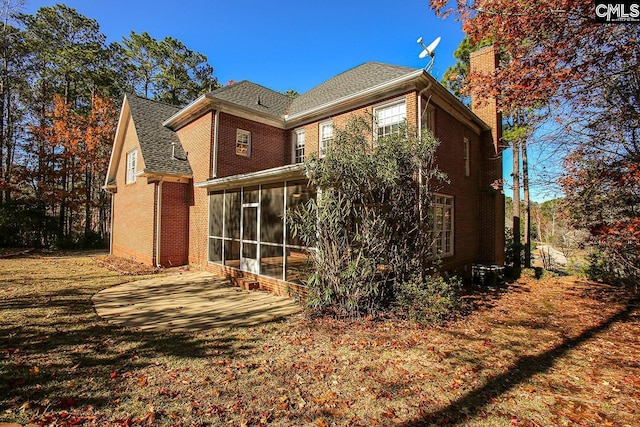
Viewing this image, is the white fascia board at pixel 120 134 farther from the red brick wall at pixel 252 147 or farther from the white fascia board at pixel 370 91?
the white fascia board at pixel 370 91

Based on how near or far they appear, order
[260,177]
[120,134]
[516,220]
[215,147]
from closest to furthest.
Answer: [260,177] → [215,147] → [516,220] → [120,134]

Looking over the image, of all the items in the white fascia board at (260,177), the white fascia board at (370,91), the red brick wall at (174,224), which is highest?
the white fascia board at (370,91)

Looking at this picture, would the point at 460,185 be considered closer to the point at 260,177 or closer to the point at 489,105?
the point at 489,105

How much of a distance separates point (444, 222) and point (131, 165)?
49.3ft

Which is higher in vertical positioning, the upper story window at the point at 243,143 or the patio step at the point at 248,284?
the upper story window at the point at 243,143

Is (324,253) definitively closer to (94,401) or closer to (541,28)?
(94,401)

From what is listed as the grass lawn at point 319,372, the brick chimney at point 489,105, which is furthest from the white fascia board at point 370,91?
the grass lawn at point 319,372

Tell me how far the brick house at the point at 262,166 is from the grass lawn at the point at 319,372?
3772 mm

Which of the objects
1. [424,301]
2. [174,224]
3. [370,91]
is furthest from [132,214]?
[424,301]

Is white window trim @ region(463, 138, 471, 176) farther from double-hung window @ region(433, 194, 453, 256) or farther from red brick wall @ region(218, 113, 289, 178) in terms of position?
red brick wall @ region(218, 113, 289, 178)

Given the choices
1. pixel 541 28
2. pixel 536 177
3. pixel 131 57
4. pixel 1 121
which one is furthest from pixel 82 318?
pixel 131 57

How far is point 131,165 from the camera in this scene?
1453cm

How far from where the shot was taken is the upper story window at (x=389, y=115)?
9133 mm

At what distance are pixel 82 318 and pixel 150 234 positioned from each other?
6.48 m
